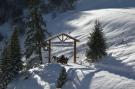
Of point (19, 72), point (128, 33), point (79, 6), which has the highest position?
point (79, 6)

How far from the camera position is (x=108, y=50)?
42219 mm

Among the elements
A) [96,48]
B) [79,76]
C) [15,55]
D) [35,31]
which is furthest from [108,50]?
[79,76]

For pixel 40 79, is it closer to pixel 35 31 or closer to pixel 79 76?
pixel 79 76

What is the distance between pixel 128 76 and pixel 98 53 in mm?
6892

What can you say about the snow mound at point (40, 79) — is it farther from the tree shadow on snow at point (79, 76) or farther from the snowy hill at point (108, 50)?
the tree shadow on snow at point (79, 76)

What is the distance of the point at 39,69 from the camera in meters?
35.1

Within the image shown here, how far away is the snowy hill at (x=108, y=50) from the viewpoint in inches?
1112

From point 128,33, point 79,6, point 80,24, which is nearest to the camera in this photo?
point 128,33

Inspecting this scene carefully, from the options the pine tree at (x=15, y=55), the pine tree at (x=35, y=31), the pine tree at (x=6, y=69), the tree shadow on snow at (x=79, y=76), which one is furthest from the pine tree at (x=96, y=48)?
the pine tree at (x=6, y=69)

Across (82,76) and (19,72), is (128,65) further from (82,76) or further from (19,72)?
(19,72)

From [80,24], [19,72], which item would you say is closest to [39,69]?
[19,72]

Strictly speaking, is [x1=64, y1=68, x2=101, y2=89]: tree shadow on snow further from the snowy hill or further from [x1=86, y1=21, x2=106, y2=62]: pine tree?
[x1=86, y1=21, x2=106, y2=62]: pine tree

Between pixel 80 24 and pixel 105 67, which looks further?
pixel 80 24

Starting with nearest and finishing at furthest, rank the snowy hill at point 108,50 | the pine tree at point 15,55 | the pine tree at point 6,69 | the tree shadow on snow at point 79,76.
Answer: the snowy hill at point 108,50, the tree shadow on snow at point 79,76, the pine tree at point 6,69, the pine tree at point 15,55
